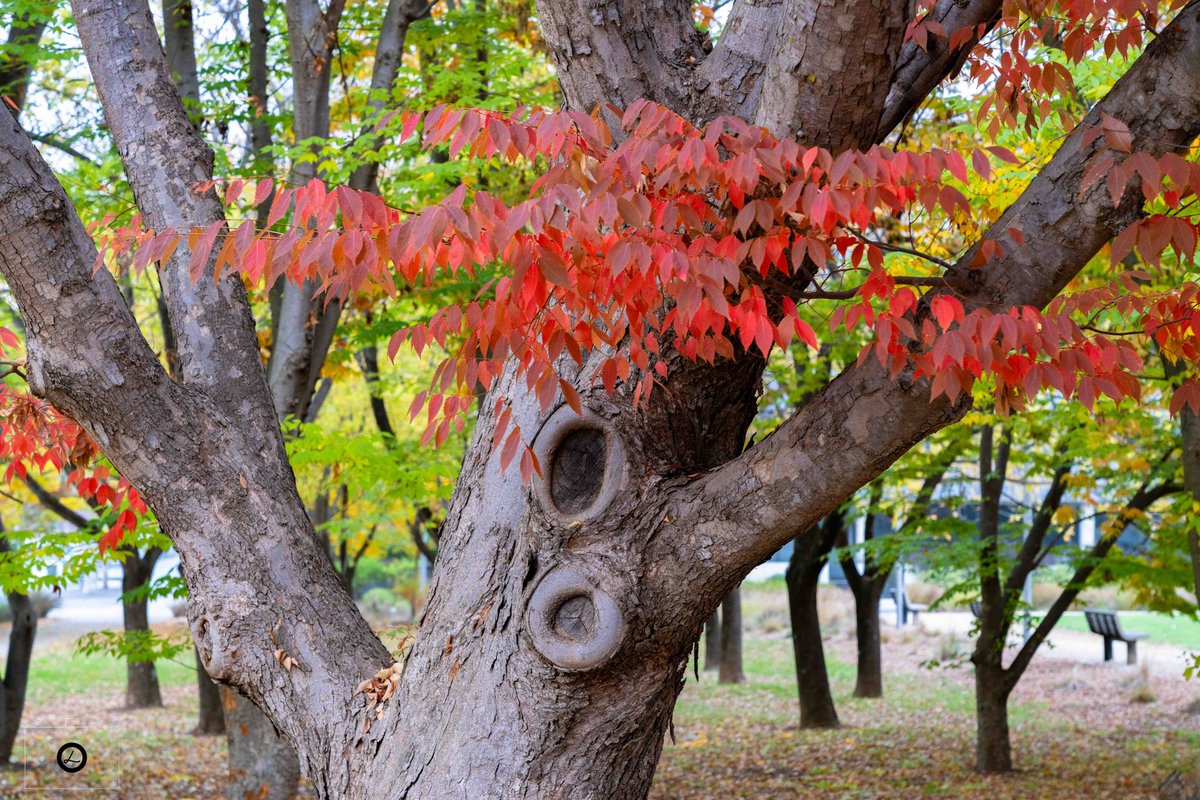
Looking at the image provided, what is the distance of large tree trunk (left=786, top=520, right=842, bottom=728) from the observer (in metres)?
12.1

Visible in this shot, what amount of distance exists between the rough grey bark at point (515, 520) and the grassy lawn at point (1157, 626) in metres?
18.5

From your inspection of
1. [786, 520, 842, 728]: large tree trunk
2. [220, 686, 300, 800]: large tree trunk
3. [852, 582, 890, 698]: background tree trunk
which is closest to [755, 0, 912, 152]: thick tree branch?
[220, 686, 300, 800]: large tree trunk

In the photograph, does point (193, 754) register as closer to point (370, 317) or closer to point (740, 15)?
point (370, 317)

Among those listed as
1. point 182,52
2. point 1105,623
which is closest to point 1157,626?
point 1105,623

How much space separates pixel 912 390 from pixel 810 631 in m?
10.0

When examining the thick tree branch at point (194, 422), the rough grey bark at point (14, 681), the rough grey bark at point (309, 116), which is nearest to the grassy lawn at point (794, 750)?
the rough grey bark at point (14, 681)

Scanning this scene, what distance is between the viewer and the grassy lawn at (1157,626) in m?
19.5

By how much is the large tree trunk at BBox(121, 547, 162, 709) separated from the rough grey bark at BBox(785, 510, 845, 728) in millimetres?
7137

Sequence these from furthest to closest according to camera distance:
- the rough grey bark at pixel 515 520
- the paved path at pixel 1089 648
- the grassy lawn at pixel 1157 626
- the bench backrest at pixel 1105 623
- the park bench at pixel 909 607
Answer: the park bench at pixel 909 607, the grassy lawn at pixel 1157 626, the paved path at pixel 1089 648, the bench backrest at pixel 1105 623, the rough grey bark at pixel 515 520

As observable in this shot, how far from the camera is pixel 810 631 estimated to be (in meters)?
12.0

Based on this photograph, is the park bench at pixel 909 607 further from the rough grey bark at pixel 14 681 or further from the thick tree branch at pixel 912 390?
the thick tree branch at pixel 912 390

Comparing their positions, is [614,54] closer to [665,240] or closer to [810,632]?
[665,240]

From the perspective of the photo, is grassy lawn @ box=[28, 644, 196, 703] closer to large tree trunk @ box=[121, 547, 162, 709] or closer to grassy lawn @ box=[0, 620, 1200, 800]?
grassy lawn @ box=[0, 620, 1200, 800]

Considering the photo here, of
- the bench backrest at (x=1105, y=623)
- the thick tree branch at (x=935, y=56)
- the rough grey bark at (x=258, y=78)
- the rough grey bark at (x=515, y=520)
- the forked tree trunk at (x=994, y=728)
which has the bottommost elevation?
the forked tree trunk at (x=994, y=728)
